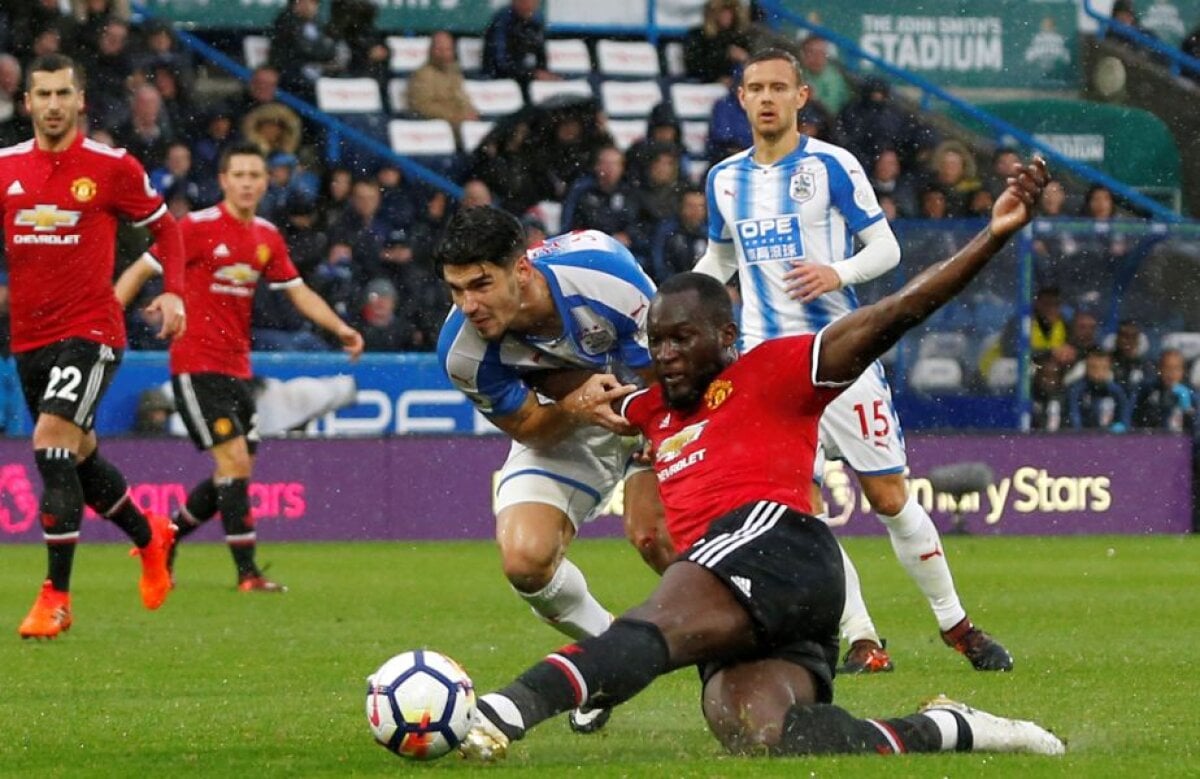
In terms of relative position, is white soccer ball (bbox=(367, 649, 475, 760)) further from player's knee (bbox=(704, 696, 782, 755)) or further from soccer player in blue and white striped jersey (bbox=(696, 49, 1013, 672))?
soccer player in blue and white striped jersey (bbox=(696, 49, 1013, 672))

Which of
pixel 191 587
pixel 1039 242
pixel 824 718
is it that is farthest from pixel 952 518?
pixel 824 718

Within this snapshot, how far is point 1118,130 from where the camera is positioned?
77.0 ft

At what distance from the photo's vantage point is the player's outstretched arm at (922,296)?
5023 mm

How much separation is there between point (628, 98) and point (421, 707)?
55.7 feet

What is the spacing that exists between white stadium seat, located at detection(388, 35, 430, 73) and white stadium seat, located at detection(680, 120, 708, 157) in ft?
8.50

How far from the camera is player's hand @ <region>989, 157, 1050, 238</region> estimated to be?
4980 millimetres

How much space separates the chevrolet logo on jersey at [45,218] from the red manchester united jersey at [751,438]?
4.57 meters

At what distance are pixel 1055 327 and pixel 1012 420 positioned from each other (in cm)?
95

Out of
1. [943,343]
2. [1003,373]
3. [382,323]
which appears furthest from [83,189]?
[1003,373]

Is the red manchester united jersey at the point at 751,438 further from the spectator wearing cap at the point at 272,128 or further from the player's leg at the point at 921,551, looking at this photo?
the spectator wearing cap at the point at 272,128

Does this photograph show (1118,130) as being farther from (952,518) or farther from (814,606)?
(814,606)

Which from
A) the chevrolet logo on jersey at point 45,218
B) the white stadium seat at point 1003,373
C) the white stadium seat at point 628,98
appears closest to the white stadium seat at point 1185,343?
the white stadium seat at point 1003,373

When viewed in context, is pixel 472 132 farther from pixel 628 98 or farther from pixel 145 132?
pixel 145 132

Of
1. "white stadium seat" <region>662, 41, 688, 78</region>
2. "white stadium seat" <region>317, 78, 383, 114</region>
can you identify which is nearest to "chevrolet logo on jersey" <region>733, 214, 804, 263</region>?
"white stadium seat" <region>317, 78, 383, 114</region>
